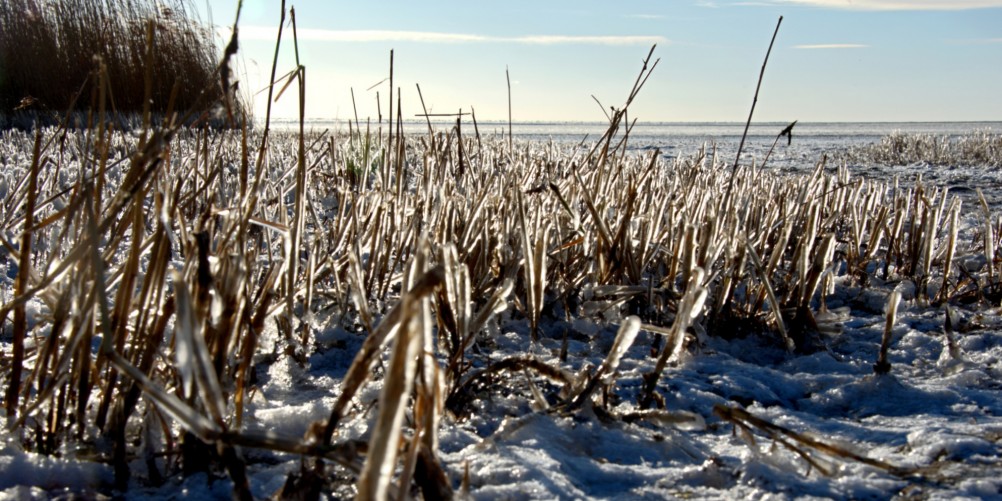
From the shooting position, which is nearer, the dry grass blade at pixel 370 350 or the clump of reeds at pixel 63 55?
the dry grass blade at pixel 370 350

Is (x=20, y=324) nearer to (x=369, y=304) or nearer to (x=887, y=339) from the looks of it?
(x=369, y=304)

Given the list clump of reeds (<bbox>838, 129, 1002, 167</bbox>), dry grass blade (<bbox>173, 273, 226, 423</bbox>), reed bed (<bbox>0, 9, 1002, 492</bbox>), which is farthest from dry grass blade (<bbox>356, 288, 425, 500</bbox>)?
clump of reeds (<bbox>838, 129, 1002, 167</bbox>)

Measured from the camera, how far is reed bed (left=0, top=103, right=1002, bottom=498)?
0.84 m

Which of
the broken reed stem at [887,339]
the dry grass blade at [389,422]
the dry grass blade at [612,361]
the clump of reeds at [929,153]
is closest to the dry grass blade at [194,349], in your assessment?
the dry grass blade at [389,422]

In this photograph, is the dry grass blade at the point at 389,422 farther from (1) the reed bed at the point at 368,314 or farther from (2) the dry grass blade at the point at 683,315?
(2) the dry grass blade at the point at 683,315

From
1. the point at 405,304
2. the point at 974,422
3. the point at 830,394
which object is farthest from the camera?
the point at 830,394

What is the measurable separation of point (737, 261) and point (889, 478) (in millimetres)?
884

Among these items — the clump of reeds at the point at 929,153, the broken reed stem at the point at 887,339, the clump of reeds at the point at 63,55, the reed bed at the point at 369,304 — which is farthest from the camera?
the clump of reeds at the point at 929,153

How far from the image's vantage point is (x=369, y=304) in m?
2.00

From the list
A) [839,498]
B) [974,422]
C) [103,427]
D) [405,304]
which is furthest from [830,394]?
[103,427]

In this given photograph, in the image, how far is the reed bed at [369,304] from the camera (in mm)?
843

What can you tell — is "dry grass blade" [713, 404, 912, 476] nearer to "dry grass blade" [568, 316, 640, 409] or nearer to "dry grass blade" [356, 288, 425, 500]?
"dry grass blade" [568, 316, 640, 409]

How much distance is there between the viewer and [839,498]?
3.53 feet

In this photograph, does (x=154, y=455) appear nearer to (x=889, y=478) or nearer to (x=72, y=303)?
(x=72, y=303)
